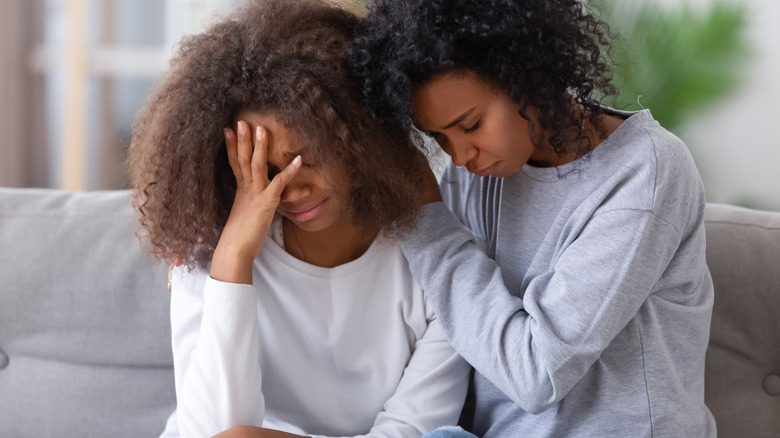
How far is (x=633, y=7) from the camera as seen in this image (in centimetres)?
256

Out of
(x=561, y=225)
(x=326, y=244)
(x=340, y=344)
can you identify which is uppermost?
(x=561, y=225)

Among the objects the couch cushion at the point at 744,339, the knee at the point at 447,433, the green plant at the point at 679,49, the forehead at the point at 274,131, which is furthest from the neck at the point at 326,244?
the green plant at the point at 679,49

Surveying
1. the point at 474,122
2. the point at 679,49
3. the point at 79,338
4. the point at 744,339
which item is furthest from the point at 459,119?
the point at 679,49

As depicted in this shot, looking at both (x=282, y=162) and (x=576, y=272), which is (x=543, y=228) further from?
(x=282, y=162)

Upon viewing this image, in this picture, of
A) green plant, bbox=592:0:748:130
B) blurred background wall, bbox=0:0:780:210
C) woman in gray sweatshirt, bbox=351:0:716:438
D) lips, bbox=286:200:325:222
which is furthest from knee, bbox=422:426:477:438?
blurred background wall, bbox=0:0:780:210

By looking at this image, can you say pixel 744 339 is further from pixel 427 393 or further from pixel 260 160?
pixel 260 160

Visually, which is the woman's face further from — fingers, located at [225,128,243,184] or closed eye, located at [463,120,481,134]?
closed eye, located at [463,120,481,134]

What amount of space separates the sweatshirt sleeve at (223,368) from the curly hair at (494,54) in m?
0.37

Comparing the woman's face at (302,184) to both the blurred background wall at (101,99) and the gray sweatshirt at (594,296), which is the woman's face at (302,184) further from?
the blurred background wall at (101,99)

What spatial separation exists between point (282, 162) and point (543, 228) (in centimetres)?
45

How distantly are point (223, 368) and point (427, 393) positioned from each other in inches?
13.3

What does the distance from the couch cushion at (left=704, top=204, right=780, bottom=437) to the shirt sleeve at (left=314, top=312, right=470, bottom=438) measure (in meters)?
0.53

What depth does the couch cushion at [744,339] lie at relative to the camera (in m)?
1.48

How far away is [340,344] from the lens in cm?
133
